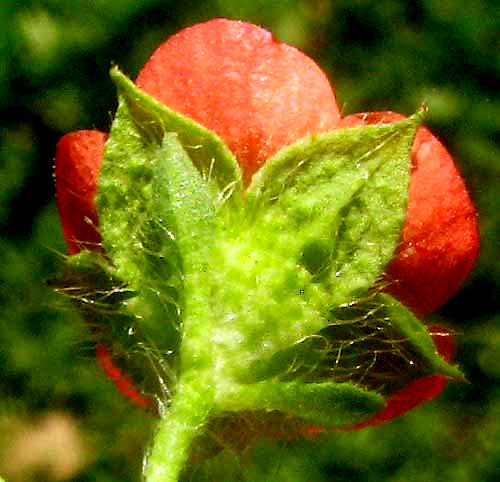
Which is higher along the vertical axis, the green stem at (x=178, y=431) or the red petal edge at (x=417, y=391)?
the green stem at (x=178, y=431)

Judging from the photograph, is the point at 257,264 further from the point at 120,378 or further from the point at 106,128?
the point at 106,128

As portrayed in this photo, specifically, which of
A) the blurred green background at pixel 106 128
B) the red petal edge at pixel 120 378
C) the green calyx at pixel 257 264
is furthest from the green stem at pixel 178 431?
the blurred green background at pixel 106 128

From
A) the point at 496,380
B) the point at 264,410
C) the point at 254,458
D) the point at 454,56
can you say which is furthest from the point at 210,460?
the point at 454,56

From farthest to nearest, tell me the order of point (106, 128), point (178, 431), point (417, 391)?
1. point (106, 128)
2. point (417, 391)
3. point (178, 431)

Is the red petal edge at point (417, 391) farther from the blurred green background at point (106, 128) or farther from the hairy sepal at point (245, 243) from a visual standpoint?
the blurred green background at point (106, 128)

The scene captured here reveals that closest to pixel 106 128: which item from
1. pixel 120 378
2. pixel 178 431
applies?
pixel 120 378

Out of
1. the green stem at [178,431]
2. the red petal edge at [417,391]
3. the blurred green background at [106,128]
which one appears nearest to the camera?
the green stem at [178,431]

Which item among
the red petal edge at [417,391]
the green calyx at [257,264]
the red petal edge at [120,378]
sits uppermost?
the green calyx at [257,264]
